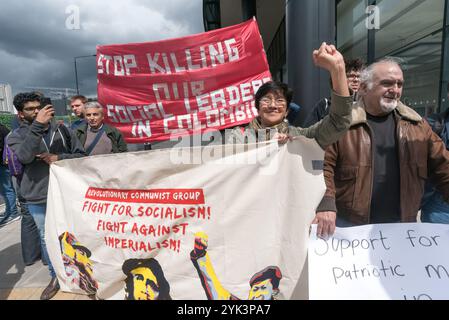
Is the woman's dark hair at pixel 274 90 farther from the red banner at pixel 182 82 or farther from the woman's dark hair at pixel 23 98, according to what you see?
the woman's dark hair at pixel 23 98

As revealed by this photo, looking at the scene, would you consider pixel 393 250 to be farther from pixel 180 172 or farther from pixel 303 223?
pixel 180 172

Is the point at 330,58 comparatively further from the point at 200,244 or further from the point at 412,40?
the point at 412,40

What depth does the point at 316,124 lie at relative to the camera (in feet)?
5.89

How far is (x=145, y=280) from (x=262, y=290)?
0.84m

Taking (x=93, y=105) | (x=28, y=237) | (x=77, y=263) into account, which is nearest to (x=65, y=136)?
(x=93, y=105)

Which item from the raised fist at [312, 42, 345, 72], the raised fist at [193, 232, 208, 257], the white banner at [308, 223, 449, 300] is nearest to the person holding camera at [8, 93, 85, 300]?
the raised fist at [193, 232, 208, 257]

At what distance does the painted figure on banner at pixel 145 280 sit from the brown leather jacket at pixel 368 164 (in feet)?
3.95

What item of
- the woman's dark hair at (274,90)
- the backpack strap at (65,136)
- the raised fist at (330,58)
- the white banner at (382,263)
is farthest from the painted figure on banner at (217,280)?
the backpack strap at (65,136)

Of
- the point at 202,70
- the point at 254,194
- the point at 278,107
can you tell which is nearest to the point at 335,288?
the point at 254,194

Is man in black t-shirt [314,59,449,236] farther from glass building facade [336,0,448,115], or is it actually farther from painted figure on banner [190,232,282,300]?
glass building facade [336,0,448,115]

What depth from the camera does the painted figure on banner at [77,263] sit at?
2322mm

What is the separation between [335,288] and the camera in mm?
1453

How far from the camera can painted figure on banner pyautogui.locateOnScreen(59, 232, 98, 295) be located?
7.62ft

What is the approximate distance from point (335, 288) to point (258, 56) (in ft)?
7.08
